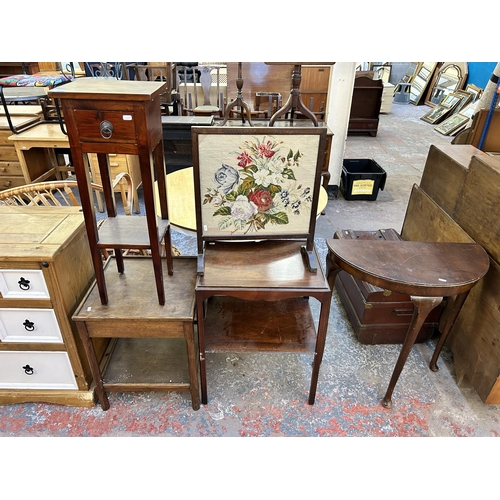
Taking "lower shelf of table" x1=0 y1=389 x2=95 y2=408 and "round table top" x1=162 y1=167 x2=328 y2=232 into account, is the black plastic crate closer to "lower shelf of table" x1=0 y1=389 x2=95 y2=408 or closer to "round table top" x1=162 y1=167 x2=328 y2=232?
"round table top" x1=162 y1=167 x2=328 y2=232

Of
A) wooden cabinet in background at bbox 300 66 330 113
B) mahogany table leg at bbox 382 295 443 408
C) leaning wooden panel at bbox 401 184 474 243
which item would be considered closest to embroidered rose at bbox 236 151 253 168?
mahogany table leg at bbox 382 295 443 408

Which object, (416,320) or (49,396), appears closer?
(416,320)

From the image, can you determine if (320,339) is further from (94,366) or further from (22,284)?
(22,284)

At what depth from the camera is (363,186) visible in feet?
13.7

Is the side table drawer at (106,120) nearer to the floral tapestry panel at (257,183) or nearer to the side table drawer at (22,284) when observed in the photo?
the floral tapestry panel at (257,183)

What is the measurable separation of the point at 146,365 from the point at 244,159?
115 centimetres

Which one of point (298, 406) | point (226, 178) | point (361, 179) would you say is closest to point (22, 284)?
point (226, 178)

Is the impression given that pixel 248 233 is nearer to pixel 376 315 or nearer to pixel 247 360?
pixel 247 360

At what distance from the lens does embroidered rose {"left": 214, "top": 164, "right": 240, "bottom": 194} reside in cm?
155

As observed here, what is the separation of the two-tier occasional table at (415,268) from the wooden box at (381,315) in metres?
0.33

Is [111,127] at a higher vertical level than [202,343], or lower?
higher

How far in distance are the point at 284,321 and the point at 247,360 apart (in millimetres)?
455

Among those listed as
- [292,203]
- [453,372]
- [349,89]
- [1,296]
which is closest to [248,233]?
[292,203]

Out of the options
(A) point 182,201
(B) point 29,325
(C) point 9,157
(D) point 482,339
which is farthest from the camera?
(C) point 9,157
